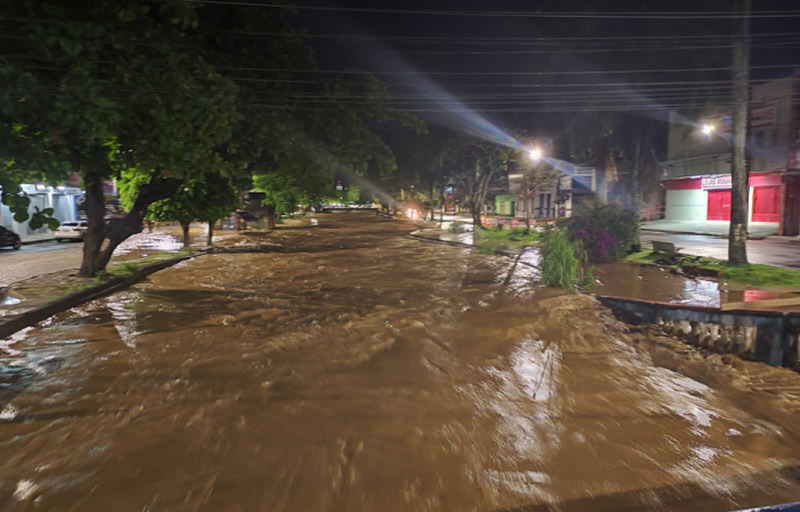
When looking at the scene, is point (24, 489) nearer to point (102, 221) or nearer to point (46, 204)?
point (102, 221)

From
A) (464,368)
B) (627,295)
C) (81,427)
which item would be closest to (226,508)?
(81,427)

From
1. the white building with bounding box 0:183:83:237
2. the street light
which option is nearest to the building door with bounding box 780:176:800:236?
the street light

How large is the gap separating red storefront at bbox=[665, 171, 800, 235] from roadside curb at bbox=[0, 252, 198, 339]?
2748cm

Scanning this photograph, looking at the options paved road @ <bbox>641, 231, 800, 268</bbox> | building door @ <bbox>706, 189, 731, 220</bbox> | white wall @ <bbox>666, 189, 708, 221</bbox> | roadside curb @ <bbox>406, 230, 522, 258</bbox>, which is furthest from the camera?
white wall @ <bbox>666, 189, 708, 221</bbox>

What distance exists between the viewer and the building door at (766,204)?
2680 cm

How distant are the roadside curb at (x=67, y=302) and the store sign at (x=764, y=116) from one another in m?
27.6

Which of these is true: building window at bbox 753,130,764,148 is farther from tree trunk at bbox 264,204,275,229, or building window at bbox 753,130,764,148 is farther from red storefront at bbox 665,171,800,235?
tree trunk at bbox 264,204,275,229

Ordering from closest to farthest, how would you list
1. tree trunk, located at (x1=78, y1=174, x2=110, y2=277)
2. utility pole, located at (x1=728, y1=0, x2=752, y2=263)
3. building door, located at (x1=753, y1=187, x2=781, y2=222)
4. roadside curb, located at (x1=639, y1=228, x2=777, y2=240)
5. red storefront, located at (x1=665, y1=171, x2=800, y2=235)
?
utility pole, located at (x1=728, y1=0, x2=752, y2=263), tree trunk, located at (x1=78, y1=174, x2=110, y2=277), roadside curb, located at (x1=639, y1=228, x2=777, y2=240), red storefront, located at (x1=665, y1=171, x2=800, y2=235), building door, located at (x1=753, y1=187, x2=781, y2=222)

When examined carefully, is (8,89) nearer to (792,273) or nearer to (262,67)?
(262,67)

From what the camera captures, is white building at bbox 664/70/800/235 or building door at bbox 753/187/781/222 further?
building door at bbox 753/187/781/222

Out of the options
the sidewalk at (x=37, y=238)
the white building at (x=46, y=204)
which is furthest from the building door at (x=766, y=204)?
the white building at (x=46, y=204)

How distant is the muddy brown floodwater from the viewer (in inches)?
150

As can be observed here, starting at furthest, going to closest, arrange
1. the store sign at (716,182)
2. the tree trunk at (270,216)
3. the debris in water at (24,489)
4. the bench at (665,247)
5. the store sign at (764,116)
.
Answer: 1. the tree trunk at (270,216)
2. the store sign at (716,182)
3. the store sign at (764,116)
4. the bench at (665,247)
5. the debris in water at (24,489)

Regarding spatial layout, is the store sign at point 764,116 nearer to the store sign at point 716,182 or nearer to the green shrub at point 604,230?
the store sign at point 716,182
